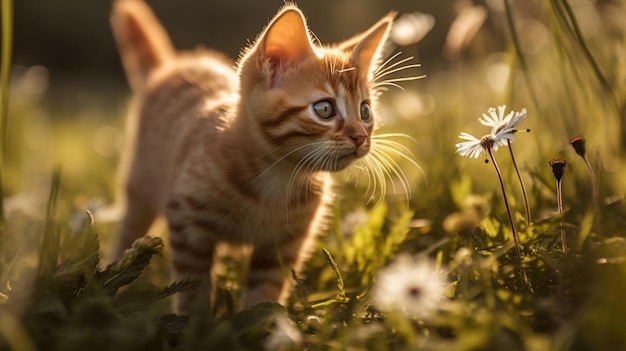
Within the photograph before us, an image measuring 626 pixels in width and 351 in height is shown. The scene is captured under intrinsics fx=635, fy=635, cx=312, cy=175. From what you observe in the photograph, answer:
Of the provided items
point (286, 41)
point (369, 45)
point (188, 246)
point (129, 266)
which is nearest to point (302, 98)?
point (286, 41)

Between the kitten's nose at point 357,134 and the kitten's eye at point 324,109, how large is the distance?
8cm

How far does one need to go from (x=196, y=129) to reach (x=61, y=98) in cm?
493

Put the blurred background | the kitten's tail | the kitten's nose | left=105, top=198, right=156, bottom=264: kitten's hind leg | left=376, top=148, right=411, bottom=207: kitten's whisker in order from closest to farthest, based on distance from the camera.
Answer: the kitten's nose < left=376, top=148, right=411, bottom=207: kitten's whisker < the blurred background < left=105, top=198, right=156, bottom=264: kitten's hind leg < the kitten's tail

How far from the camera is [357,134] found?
1553 mm

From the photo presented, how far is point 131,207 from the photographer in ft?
7.62

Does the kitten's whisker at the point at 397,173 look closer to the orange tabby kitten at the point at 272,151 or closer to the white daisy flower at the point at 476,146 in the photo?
the orange tabby kitten at the point at 272,151

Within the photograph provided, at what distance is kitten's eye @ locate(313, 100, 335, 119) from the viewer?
62.9 inches

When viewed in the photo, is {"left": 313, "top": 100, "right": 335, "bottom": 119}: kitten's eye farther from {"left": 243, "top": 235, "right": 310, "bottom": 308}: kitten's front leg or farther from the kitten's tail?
the kitten's tail

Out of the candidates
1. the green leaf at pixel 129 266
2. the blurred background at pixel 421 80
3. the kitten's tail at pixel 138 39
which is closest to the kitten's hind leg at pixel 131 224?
the blurred background at pixel 421 80

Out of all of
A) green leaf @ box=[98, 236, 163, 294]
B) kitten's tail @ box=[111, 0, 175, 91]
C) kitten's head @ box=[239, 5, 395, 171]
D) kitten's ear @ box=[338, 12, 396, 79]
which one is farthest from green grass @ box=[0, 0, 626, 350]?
kitten's tail @ box=[111, 0, 175, 91]

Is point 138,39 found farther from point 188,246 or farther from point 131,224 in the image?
point 188,246

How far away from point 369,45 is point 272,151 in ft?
1.45

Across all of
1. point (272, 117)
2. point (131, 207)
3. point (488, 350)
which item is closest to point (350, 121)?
point (272, 117)

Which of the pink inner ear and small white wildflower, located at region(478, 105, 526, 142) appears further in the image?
the pink inner ear
